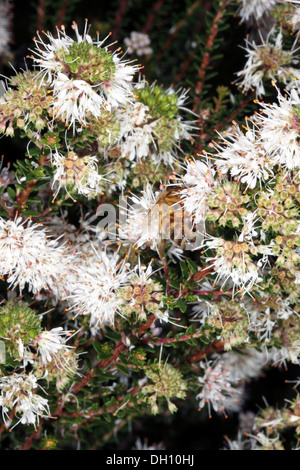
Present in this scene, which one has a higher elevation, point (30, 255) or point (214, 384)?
point (30, 255)

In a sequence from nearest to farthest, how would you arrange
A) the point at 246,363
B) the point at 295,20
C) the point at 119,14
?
the point at 295,20, the point at 246,363, the point at 119,14

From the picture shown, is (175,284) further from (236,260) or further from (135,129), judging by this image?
(135,129)

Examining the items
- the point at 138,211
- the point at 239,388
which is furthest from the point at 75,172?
the point at 239,388

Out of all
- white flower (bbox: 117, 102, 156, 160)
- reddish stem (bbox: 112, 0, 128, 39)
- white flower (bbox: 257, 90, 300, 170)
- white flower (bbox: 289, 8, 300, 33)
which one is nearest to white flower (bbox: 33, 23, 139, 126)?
white flower (bbox: 117, 102, 156, 160)

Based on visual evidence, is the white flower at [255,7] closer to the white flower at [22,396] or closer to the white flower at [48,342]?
the white flower at [48,342]

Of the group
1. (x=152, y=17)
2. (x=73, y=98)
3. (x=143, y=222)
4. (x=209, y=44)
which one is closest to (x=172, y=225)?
(x=143, y=222)

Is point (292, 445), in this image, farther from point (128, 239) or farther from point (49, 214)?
point (49, 214)
